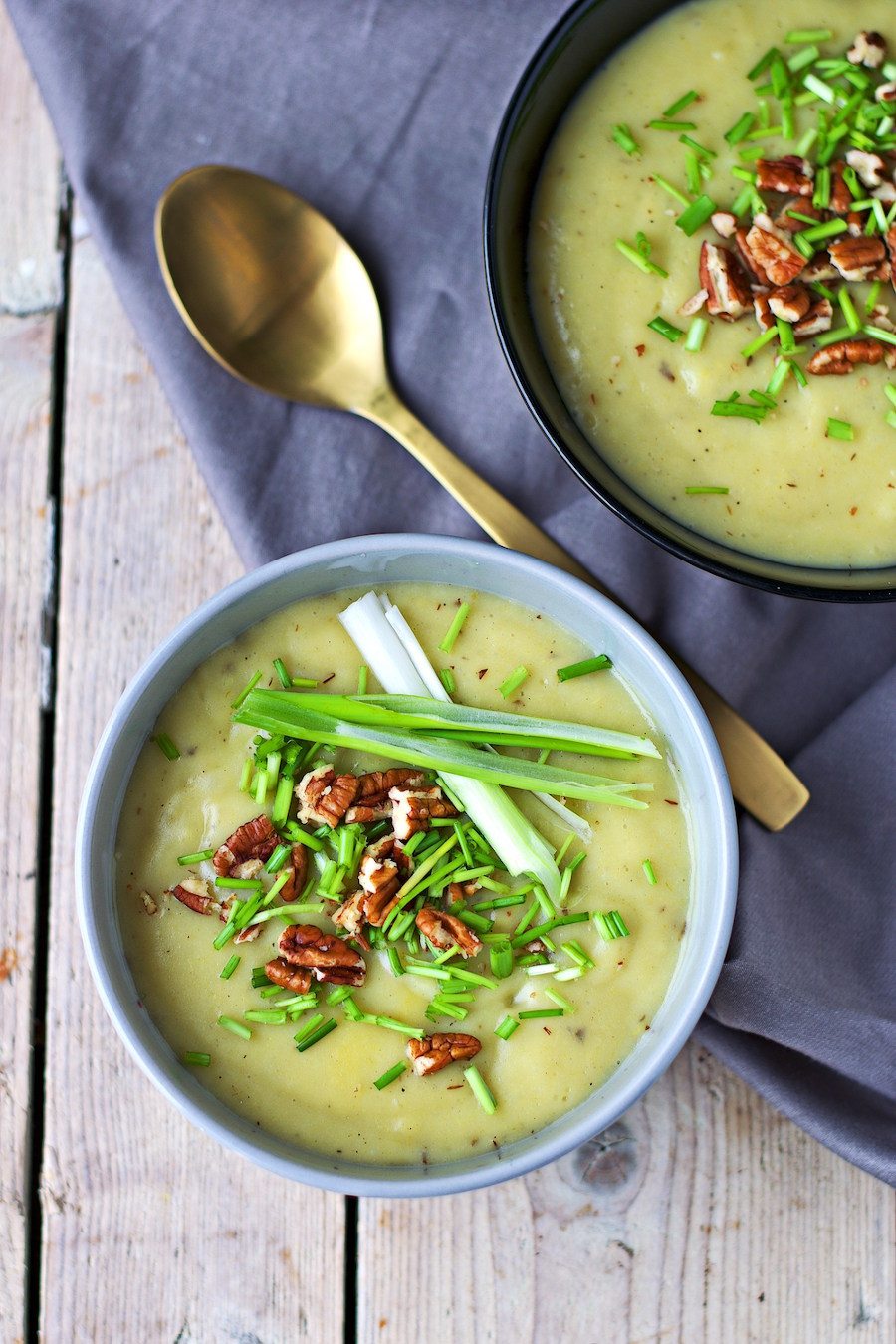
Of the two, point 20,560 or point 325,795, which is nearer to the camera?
point 325,795

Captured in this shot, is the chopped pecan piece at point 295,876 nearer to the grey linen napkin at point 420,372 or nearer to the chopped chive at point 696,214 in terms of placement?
the grey linen napkin at point 420,372

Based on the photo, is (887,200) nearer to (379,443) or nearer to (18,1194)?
(379,443)

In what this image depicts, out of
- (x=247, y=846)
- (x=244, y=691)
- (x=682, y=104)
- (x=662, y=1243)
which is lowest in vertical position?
(x=662, y=1243)

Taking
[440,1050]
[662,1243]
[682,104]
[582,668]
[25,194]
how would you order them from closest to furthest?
[440,1050]
[582,668]
[682,104]
[662,1243]
[25,194]

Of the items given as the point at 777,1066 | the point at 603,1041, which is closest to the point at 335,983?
the point at 603,1041

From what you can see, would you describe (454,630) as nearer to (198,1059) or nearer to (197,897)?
(197,897)

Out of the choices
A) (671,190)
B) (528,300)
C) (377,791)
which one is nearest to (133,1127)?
(377,791)
